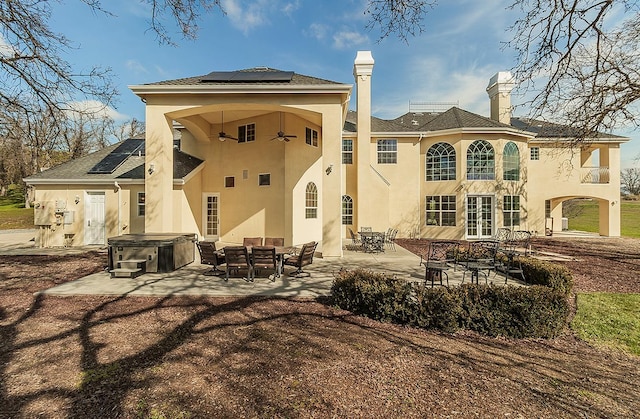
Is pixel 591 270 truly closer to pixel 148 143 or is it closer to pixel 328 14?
pixel 328 14

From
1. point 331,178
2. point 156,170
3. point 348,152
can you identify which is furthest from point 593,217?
point 156,170

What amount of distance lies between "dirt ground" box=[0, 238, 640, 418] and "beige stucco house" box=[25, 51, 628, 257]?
5719mm

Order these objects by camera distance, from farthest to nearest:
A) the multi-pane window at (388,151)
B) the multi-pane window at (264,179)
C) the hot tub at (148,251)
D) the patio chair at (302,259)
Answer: the multi-pane window at (388,151) → the multi-pane window at (264,179) → the hot tub at (148,251) → the patio chair at (302,259)

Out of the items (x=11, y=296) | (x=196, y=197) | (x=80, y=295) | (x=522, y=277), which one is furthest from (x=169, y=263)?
(x=522, y=277)

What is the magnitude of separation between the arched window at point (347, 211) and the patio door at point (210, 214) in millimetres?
7388

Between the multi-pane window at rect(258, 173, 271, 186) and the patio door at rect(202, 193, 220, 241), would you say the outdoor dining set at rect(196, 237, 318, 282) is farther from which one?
the patio door at rect(202, 193, 220, 241)

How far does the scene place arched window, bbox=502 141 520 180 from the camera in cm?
1702

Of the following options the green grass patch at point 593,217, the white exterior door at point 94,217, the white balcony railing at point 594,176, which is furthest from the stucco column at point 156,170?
the green grass patch at point 593,217

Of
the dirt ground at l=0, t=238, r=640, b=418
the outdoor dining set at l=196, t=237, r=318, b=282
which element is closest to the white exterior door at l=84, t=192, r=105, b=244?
the outdoor dining set at l=196, t=237, r=318, b=282

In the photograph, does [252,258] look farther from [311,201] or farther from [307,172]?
[307,172]

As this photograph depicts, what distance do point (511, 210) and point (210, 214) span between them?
56.5 ft

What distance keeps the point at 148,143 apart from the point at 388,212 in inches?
501

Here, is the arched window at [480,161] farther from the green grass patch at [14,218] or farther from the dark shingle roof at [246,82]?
the green grass patch at [14,218]

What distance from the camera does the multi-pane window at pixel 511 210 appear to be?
16938mm
